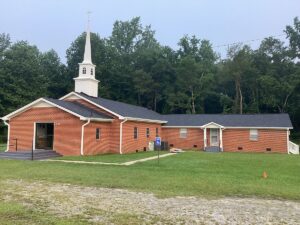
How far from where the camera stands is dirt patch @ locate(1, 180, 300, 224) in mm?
7383

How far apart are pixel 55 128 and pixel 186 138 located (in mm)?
14686

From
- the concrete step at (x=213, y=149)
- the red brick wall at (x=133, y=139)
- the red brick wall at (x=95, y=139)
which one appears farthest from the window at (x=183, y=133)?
the red brick wall at (x=95, y=139)

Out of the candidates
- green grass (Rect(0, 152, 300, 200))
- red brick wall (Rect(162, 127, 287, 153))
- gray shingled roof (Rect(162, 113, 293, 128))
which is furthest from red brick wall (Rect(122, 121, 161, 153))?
green grass (Rect(0, 152, 300, 200))

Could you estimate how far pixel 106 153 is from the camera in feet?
83.9

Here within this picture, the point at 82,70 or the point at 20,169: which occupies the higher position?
the point at 82,70

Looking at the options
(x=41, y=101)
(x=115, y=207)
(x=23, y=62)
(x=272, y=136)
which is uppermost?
(x=23, y=62)

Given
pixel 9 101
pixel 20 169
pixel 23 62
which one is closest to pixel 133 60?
pixel 23 62

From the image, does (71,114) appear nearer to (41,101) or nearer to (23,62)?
(41,101)

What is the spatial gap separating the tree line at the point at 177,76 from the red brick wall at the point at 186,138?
16.5 meters

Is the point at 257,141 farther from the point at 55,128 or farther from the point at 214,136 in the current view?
the point at 55,128

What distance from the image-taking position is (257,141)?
1248 inches

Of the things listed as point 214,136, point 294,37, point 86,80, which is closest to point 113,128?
point 86,80

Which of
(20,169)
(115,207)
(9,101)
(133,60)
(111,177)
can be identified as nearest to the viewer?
(115,207)

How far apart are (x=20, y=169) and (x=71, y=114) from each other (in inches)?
304
